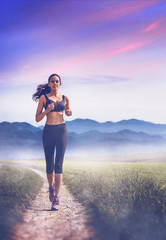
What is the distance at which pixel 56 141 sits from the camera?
5.49 meters

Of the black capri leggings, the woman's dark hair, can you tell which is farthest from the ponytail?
the black capri leggings

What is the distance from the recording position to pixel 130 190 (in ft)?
15.0

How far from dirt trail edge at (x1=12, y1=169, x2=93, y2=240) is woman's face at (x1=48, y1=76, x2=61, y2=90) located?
10.3ft

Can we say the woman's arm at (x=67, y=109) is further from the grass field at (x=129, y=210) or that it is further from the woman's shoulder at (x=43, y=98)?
the grass field at (x=129, y=210)

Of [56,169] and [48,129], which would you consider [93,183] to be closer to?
[56,169]

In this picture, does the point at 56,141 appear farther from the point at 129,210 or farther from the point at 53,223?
the point at 129,210

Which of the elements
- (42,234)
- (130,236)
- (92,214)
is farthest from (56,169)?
(130,236)

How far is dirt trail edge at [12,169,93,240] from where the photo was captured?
3.83 meters

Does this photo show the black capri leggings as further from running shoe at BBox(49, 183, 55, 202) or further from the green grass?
the green grass

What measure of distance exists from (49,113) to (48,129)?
16.2 inches

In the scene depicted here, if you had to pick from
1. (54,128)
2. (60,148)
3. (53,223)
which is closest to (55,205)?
(53,223)

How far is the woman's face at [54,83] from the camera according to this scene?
556 cm

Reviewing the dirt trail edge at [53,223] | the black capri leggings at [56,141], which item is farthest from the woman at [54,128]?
the dirt trail edge at [53,223]

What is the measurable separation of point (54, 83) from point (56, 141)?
1.51 metres
